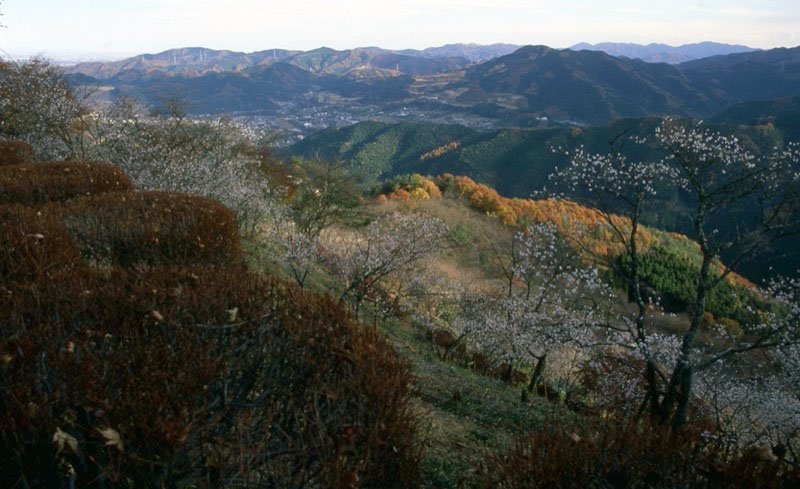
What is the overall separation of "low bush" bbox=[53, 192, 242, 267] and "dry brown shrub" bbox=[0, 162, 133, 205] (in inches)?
75.4

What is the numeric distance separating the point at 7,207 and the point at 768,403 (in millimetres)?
16502

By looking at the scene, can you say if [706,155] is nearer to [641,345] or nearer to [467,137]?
[641,345]

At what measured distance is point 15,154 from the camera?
13219 millimetres

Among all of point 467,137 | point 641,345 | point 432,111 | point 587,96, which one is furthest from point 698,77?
point 641,345

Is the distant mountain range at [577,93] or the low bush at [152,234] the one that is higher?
the distant mountain range at [577,93]


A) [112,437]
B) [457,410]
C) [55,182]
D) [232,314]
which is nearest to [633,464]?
[112,437]

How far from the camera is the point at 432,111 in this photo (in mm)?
173250

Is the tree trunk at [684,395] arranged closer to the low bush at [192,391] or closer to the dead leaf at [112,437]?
the low bush at [192,391]

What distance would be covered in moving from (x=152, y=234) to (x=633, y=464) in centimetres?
637

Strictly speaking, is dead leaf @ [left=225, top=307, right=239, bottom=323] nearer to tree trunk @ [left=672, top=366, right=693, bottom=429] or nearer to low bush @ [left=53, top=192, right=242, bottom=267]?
low bush @ [left=53, top=192, right=242, bottom=267]

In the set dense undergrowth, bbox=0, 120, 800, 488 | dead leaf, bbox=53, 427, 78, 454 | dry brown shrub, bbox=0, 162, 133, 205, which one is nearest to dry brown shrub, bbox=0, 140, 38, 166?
dry brown shrub, bbox=0, 162, 133, 205

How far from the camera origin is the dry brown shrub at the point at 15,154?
12.8m

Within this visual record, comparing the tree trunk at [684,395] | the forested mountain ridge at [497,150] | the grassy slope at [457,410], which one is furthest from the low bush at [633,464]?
the forested mountain ridge at [497,150]

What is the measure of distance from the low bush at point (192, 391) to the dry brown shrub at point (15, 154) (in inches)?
433
